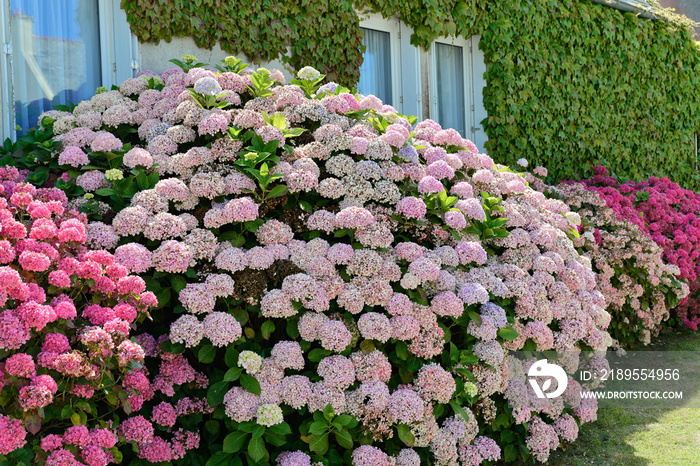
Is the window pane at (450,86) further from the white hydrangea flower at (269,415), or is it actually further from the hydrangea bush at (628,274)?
the white hydrangea flower at (269,415)

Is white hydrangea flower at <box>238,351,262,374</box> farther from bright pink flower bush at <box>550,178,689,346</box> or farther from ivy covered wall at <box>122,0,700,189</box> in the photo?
bright pink flower bush at <box>550,178,689,346</box>

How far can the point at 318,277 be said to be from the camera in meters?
3.05

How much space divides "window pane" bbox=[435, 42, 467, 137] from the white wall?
3.19 metres

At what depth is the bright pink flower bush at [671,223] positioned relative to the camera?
21.4 feet

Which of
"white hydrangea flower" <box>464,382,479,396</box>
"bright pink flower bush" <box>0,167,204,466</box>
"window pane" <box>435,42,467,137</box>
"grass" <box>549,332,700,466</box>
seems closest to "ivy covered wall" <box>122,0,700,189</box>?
"window pane" <box>435,42,467,137</box>

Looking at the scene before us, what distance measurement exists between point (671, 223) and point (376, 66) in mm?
3976

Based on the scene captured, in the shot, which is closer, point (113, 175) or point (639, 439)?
point (113, 175)

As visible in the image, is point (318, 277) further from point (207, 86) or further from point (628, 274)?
point (628, 274)

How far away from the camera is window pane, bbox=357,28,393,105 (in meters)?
6.83

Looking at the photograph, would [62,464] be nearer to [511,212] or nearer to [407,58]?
[511,212]

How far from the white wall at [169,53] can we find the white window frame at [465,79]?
9.77 ft

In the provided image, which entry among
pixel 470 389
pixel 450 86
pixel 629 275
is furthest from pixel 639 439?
pixel 450 86

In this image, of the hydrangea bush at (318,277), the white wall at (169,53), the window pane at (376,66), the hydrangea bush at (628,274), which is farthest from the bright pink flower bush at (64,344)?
the window pane at (376,66)

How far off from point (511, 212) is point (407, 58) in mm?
3645
